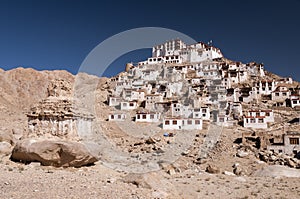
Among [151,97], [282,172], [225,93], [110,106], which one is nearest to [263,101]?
[225,93]

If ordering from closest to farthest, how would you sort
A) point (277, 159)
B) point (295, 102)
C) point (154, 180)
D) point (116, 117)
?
1. point (154, 180)
2. point (277, 159)
3. point (116, 117)
4. point (295, 102)

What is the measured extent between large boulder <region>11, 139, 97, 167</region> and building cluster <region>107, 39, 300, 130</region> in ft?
92.7

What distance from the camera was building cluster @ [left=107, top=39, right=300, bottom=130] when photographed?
142ft

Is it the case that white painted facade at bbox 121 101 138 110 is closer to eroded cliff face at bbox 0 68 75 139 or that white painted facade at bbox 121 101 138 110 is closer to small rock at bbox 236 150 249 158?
small rock at bbox 236 150 249 158

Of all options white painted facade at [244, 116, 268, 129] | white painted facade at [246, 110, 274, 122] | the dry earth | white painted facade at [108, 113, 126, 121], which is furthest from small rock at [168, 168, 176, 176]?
white painted facade at [246, 110, 274, 122]

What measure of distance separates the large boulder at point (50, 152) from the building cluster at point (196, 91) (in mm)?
28251

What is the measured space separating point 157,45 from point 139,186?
77504 mm

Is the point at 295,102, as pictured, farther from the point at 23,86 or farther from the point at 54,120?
the point at 23,86

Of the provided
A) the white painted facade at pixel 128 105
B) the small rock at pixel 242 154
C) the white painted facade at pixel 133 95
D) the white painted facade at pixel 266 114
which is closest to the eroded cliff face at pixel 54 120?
the small rock at pixel 242 154

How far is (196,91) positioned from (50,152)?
45011 mm

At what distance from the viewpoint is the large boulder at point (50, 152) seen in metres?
11.3

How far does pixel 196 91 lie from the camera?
54.0 meters

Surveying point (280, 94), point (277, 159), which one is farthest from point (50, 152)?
point (280, 94)

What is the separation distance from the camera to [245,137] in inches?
1197
